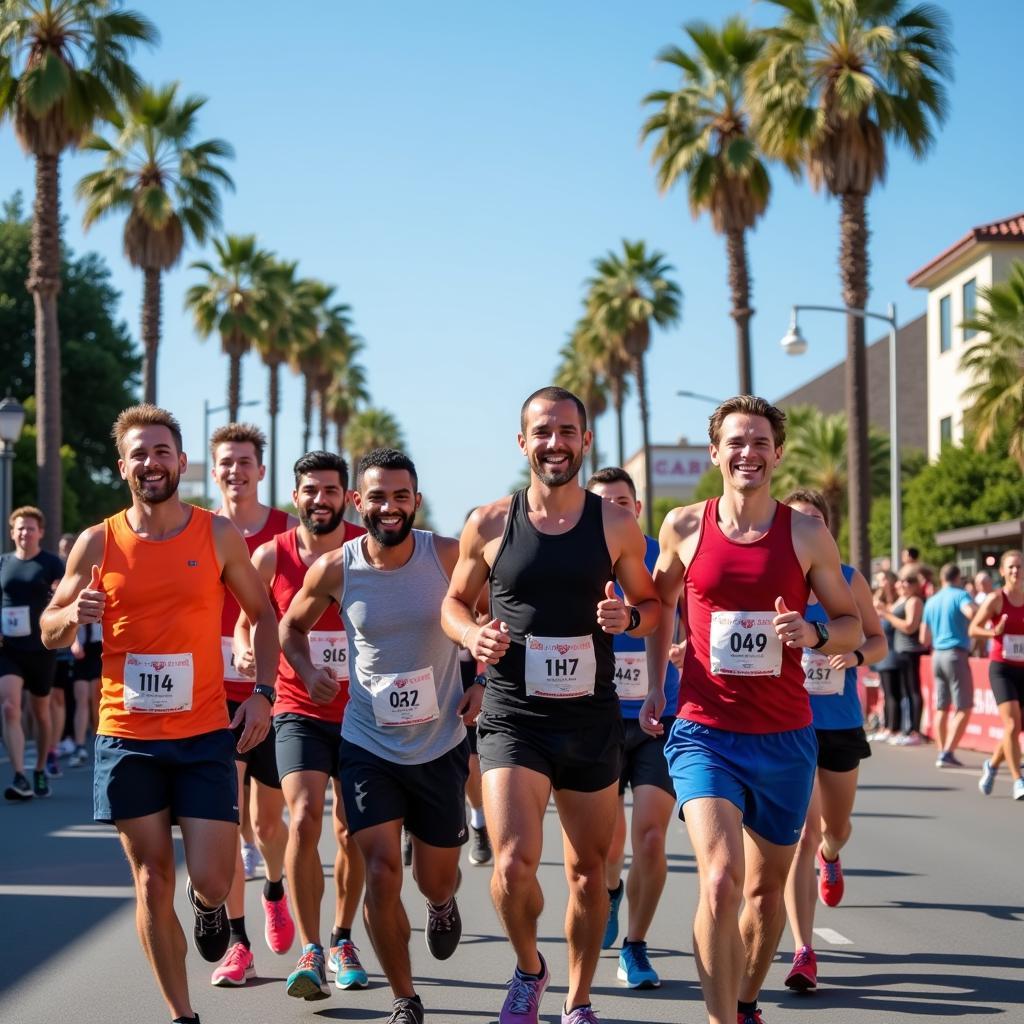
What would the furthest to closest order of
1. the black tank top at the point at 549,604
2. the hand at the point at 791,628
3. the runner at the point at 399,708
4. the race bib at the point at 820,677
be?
the race bib at the point at 820,677 → the runner at the point at 399,708 → the black tank top at the point at 549,604 → the hand at the point at 791,628

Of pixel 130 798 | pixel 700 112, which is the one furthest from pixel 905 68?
pixel 130 798

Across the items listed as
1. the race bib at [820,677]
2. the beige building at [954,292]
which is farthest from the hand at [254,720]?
the beige building at [954,292]

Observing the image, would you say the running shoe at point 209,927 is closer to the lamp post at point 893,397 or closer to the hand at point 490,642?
the hand at point 490,642

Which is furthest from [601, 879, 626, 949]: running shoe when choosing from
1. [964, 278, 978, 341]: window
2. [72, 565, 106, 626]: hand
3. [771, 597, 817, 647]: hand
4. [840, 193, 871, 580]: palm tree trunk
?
[964, 278, 978, 341]: window

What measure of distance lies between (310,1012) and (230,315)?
1572 inches

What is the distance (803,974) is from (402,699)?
2160 mm

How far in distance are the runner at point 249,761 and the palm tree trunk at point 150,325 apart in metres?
25.7

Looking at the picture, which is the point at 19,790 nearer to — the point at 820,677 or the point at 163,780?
the point at 820,677

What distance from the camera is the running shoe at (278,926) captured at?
7324mm

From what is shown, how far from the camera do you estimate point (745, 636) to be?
221 inches

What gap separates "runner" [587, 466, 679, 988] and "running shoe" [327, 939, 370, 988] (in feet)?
3.68

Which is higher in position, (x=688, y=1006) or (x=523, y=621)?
(x=523, y=621)

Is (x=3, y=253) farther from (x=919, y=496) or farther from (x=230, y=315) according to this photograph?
(x=919, y=496)

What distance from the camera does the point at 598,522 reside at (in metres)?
5.84
